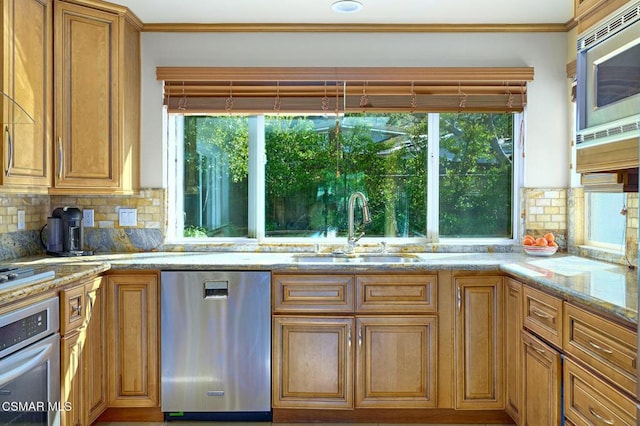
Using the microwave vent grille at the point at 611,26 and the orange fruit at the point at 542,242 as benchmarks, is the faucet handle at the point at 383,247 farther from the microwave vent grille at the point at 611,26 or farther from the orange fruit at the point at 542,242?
the microwave vent grille at the point at 611,26

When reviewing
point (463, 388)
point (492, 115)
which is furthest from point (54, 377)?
point (492, 115)

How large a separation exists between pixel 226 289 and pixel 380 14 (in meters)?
1.90

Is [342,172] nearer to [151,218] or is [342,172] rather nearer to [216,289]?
[216,289]

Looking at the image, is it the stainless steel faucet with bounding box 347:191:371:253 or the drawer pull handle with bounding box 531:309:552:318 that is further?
the stainless steel faucet with bounding box 347:191:371:253

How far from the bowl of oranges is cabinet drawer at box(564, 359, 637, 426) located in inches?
45.0

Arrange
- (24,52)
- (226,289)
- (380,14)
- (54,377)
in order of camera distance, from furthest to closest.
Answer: (380,14) → (226,289) → (24,52) → (54,377)

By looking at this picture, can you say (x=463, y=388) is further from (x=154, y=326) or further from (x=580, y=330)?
(x=154, y=326)

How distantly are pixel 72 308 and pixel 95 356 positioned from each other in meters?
0.43

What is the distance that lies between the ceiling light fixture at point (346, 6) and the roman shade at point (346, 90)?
15.1 inches

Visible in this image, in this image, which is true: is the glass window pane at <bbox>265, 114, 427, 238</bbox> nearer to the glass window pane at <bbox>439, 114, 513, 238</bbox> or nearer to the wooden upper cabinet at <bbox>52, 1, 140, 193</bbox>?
the glass window pane at <bbox>439, 114, 513, 238</bbox>

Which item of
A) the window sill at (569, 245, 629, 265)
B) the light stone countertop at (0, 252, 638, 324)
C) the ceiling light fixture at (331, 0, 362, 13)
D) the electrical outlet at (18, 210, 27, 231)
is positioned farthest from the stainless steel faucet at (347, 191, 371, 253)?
the electrical outlet at (18, 210, 27, 231)

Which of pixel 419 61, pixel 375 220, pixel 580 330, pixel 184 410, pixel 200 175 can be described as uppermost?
pixel 419 61

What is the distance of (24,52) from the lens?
2.56 meters

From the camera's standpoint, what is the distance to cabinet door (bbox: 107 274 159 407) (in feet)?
9.14
